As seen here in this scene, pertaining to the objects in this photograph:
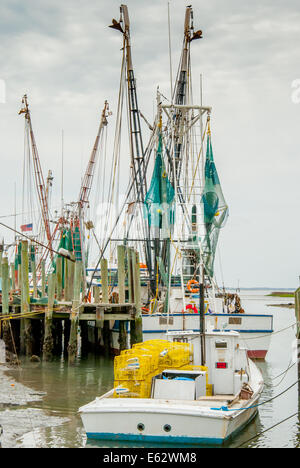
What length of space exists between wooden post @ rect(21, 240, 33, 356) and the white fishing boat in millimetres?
13196

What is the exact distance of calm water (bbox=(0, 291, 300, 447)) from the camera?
565 inches

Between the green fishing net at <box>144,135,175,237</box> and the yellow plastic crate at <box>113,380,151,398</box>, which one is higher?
the green fishing net at <box>144,135,175,237</box>

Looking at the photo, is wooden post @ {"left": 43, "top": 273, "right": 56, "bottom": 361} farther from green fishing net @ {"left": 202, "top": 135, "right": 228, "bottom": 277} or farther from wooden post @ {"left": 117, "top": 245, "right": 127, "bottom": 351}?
green fishing net @ {"left": 202, "top": 135, "right": 228, "bottom": 277}

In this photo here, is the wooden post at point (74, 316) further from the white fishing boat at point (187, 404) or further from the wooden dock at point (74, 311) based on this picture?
the white fishing boat at point (187, 404)

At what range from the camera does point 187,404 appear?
44.5 ft

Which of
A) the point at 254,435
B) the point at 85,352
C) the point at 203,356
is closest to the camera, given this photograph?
the point at 254,435

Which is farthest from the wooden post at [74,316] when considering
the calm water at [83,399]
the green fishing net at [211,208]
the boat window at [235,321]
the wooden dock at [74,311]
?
the boat window at [235,321]

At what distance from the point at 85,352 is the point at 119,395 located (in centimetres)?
1992

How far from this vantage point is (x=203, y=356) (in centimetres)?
1667

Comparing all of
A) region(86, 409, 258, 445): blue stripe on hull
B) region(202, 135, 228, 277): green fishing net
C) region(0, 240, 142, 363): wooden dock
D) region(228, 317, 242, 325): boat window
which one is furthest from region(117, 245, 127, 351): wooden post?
region(86, 409, 258, 445): blue stripe on hull

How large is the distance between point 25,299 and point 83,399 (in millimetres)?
10032

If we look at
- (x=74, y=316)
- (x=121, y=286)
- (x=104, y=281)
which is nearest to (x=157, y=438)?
(x=74, y=316)
